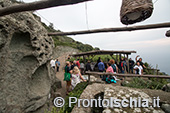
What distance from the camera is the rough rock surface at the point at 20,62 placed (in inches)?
104

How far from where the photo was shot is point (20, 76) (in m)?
3.13

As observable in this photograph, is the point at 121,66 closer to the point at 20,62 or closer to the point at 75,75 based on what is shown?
the point at 75,75

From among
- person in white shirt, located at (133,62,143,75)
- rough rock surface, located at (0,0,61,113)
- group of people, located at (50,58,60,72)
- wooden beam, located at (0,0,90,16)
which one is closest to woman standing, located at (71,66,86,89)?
rough rock surface, located at (0,0,61,113)

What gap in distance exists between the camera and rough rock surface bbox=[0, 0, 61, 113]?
2.65 m

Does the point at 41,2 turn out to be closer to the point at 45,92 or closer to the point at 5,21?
the point at 5,21

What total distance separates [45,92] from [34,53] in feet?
5.92

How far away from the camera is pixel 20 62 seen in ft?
10.4

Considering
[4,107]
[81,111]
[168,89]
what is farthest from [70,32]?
[168,89]

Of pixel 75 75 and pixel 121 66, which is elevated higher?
pixel 75 75

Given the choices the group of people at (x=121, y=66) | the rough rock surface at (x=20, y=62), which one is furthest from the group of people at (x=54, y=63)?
the rough rock surface at (x=20, y=62)

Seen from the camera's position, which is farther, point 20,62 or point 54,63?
point 54,63

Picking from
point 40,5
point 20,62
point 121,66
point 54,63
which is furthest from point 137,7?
point 54,63

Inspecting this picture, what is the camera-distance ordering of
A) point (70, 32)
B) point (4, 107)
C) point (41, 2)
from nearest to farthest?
point (41, 2)
point (4, 107)
point (70, 32)

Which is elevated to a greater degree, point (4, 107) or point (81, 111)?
point (4, 107)
